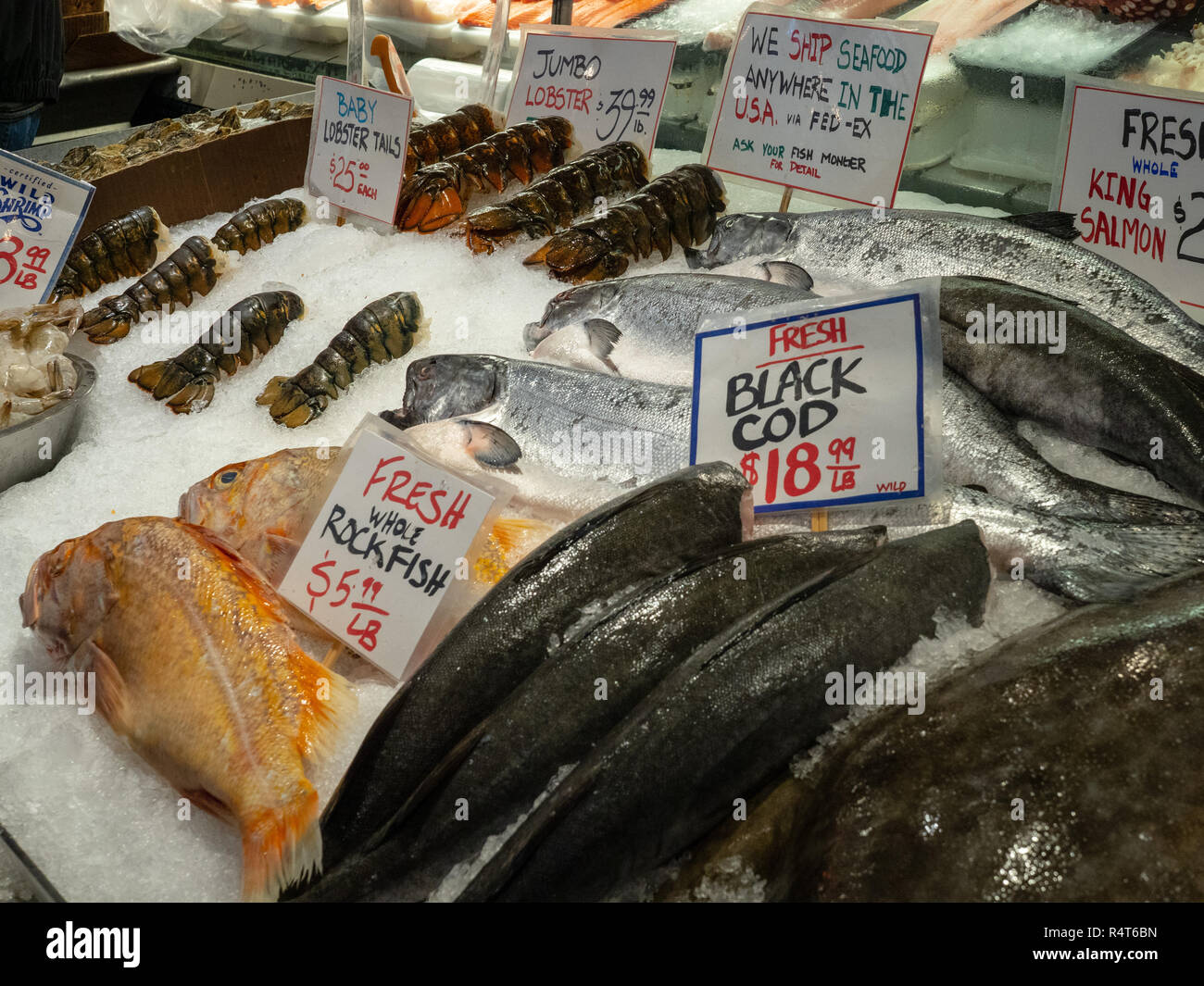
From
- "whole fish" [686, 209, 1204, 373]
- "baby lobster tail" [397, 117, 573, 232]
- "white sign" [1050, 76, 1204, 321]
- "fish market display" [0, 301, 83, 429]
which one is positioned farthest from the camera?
"baby lobster tail" [397, 117, 573, 232]

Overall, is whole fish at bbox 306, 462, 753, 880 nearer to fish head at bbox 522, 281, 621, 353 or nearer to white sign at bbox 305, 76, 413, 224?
fish head at bbox 522, 281, 621, 353

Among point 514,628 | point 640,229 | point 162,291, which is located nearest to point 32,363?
point 162,291

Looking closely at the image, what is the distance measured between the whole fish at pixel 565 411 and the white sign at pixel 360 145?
4.67 ft

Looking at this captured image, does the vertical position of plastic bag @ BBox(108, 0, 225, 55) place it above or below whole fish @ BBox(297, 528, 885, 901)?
above

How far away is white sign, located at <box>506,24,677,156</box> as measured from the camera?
142 inches

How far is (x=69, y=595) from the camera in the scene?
6.34 feet

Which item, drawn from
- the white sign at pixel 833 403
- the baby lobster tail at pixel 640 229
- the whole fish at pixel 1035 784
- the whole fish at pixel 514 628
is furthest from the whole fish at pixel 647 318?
the whole fish at pixel 1035 784

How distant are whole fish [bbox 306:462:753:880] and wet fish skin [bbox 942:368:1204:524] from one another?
0.63 meters

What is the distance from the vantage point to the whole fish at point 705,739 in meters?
1.17

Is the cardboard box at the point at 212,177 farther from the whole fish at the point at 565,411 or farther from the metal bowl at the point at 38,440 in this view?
the whole fish at the point at 565,411

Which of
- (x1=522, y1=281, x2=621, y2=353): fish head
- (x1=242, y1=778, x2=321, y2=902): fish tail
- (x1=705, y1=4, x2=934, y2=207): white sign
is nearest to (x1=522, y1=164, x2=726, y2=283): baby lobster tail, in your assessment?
(x1=705, y1=4, x2=934, y2=207): white sign

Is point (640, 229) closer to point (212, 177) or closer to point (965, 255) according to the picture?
point (965, 255)
